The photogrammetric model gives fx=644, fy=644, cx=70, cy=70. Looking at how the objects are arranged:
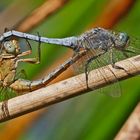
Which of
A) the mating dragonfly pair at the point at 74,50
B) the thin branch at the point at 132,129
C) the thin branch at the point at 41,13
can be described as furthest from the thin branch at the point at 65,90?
the thin branch at the point at 41,13

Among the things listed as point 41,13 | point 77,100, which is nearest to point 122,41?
point 77,100

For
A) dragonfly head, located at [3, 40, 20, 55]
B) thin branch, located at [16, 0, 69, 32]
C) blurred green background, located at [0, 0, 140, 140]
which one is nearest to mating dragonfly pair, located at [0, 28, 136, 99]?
dragonfly head, located at [3, 40, 20, 55]

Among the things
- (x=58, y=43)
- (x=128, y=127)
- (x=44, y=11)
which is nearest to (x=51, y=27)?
(x=44, y=11)

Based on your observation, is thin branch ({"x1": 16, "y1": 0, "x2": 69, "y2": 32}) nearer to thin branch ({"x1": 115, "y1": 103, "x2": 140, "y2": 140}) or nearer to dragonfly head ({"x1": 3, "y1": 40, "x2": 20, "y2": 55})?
dragonfly head ({"x1": 3, "y1": 40, "x2": 20, "y2": 55})

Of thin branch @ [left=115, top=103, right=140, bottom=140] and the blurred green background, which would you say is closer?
thin branch @ [left=115, top=103, right=140, bottom=140]

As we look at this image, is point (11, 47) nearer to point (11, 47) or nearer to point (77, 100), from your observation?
point (11, 47)

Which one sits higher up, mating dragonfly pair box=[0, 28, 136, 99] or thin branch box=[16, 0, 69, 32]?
thin branch box=[16, 0, 69, 32]

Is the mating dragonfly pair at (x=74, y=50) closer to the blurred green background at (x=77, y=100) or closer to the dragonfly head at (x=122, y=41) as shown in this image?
the dragonfly head at (x=122, y=41)
